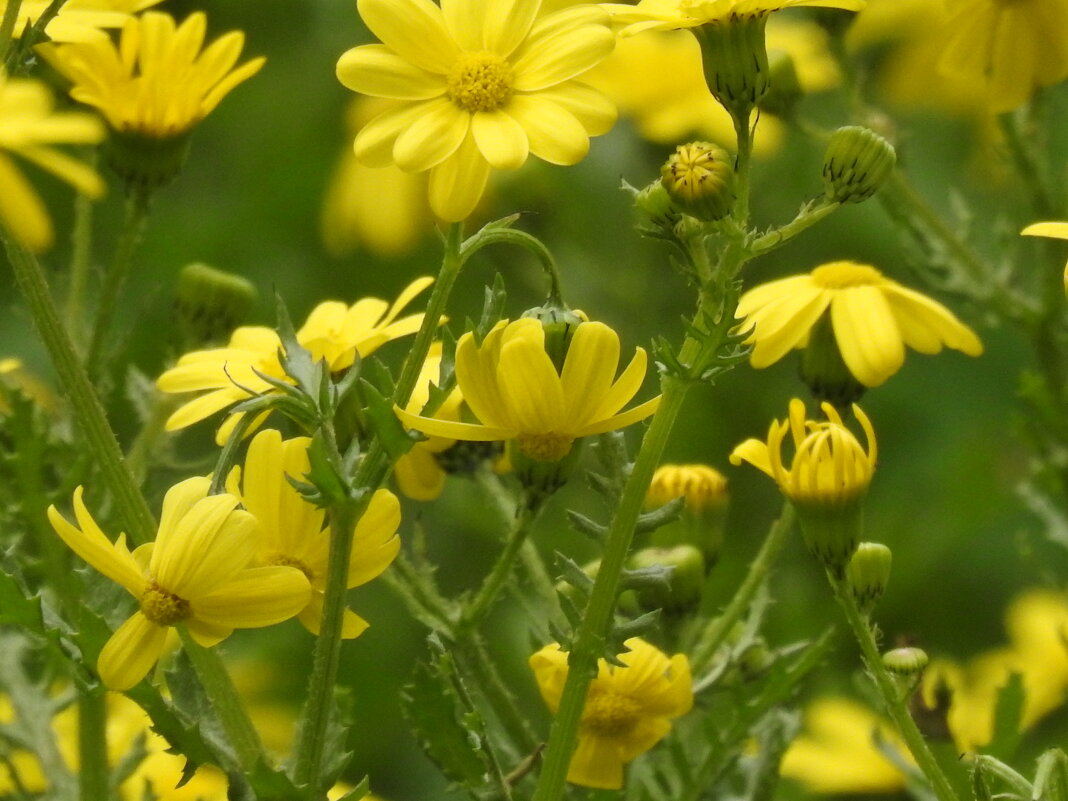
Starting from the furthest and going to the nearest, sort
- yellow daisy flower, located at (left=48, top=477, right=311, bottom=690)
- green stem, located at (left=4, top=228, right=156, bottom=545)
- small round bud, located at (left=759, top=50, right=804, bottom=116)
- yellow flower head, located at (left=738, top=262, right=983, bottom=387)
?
small round bud, located at (left=759, top=50, right=804, bottom=116) < yellow flower head, located at (left=738, top=262, right=983, bottom=387) < green stem, located at (left=4, top=228, right=156, bottom=545) < yellow daisy flower, located at (left=48, top=477, right=311, bottom=690)

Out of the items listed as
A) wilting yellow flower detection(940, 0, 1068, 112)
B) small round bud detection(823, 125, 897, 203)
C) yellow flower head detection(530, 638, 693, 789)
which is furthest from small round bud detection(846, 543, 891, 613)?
wilting yellow flower detection(940, 0, 1068, 112)

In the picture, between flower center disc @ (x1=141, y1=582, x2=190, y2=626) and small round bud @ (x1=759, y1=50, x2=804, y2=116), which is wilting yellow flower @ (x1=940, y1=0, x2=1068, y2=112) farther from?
flower center disc @ (x1=141, y1=582, x2=190, y2=626)

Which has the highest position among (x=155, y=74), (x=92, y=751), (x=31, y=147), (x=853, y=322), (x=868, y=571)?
(x=31, y=147)

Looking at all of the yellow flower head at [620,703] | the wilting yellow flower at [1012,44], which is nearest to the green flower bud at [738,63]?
the yellow flower head at [620,703]

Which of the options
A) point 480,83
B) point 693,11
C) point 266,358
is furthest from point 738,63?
point 266,358

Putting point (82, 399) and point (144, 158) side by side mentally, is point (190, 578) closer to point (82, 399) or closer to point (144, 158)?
point (82, 399)

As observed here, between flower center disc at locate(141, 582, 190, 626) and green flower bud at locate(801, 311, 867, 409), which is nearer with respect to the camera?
flower center disc at locate(141, 582, 190, 626)
